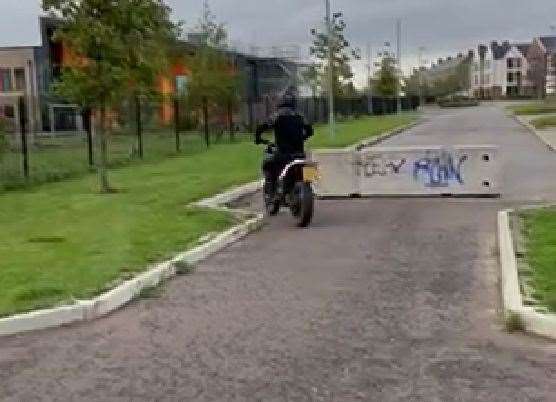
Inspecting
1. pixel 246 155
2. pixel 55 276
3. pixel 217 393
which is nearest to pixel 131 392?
pixel 217 393

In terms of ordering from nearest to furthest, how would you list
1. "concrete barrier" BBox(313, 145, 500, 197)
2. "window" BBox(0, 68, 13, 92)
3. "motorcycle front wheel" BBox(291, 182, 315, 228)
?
"motorcycle front wheel" BBox(291, 182, 315, 228) → "concrete barrier" BBox(313, 145, 500, 197) → "window" BBox(0, 68, 13, 92)

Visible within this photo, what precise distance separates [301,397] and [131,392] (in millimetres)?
1032

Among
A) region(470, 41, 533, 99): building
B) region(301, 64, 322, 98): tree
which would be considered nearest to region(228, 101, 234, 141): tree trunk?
region(301, 64, 322, 98): tree

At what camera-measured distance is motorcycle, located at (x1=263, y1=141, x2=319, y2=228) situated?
12.5m

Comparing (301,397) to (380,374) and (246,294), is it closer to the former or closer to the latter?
(380,374)

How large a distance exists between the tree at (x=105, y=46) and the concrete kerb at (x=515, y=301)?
8.35 metres

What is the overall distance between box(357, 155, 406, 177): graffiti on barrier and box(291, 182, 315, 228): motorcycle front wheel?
12.8 feet

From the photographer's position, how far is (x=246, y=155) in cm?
2748

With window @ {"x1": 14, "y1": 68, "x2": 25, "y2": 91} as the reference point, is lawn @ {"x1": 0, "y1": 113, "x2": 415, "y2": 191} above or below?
below

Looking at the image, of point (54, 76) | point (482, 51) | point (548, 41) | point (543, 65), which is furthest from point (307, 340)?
point (482, 51)

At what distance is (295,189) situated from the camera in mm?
12797

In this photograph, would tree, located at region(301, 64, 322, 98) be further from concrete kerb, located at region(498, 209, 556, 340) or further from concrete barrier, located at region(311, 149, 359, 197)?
concrete kerb, located at region(498, 209, 556, 340)

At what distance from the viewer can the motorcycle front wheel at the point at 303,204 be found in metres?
12.5

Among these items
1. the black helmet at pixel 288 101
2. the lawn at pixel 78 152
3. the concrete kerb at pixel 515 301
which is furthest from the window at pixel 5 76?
the concrete kerb at pixel 515 301
